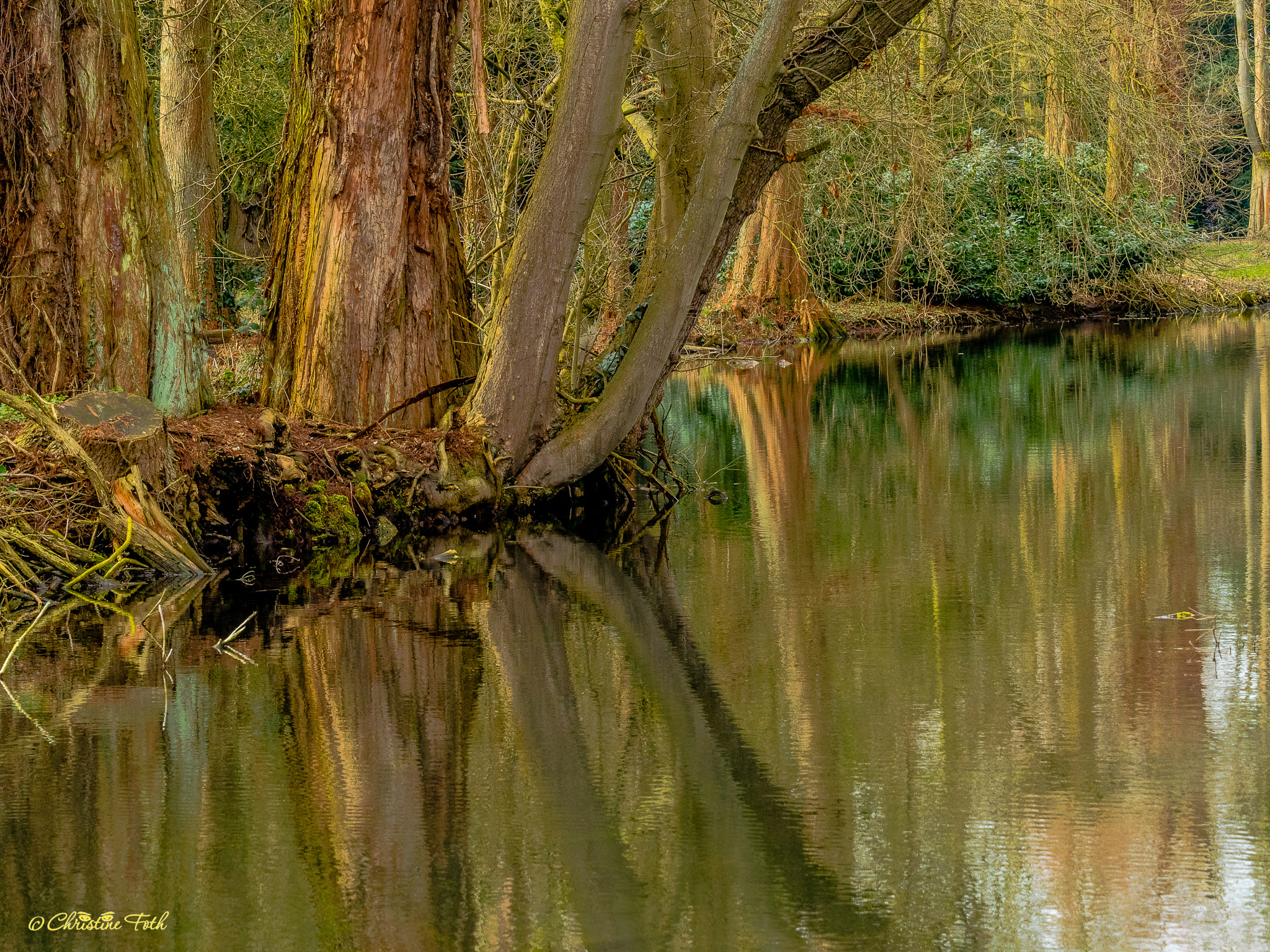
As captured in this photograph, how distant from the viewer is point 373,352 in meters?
10.6

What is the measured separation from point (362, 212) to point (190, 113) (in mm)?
8425

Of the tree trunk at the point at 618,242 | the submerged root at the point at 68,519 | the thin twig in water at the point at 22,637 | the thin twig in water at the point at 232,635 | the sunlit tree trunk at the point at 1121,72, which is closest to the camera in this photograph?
the thin twig in water at the point at 22,637

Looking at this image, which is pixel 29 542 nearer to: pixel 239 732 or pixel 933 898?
pixel 239 732

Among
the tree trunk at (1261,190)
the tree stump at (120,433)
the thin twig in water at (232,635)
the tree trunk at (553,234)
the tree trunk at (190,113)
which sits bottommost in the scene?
the thin twig in water at (232,635)

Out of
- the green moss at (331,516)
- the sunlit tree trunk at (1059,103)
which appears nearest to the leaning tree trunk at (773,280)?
the sunlit tree trunk at (1059,103)

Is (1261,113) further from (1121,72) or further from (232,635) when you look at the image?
(232,635)

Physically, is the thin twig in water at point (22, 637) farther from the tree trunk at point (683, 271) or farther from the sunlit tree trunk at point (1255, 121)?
the sunlit tree trunk at point (1255, 121)

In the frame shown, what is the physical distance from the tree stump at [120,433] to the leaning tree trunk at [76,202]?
2.84 feet

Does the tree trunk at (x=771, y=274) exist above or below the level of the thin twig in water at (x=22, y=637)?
above

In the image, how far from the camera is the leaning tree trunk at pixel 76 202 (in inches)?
365

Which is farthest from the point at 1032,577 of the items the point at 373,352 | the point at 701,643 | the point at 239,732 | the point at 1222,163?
the point at 1222,163

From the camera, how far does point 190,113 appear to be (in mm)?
17797

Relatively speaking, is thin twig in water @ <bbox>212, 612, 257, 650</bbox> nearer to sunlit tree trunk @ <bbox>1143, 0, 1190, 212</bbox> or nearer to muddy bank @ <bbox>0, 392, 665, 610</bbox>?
muddy bank @ <bbox>0, 392, 665, 610</bbox>

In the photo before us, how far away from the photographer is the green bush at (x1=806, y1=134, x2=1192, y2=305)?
25453mm
